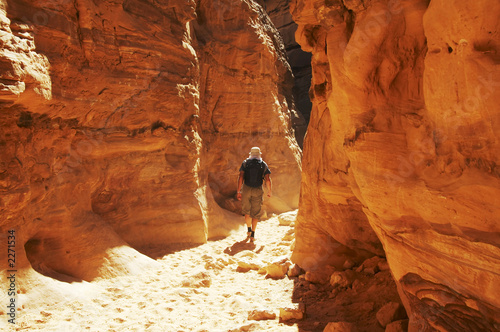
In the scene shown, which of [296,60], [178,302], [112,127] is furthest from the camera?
[296,60]

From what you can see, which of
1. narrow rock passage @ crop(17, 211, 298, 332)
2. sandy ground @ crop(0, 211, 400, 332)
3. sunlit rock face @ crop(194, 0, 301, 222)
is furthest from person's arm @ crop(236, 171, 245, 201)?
sandy ground @ crop(0, 211, 400, 332)

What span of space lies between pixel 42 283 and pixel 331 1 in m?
3.64

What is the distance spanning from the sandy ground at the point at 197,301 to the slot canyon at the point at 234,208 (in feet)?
0.06

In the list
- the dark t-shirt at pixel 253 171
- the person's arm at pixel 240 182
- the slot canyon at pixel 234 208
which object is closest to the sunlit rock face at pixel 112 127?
the slot canyon at pixel 234 208

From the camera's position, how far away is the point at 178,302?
3334mm

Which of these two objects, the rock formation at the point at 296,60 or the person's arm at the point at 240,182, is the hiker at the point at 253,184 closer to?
the person's arm at the point at 240,182

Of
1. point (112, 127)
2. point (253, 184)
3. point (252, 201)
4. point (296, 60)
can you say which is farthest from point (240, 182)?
point (296, 60)

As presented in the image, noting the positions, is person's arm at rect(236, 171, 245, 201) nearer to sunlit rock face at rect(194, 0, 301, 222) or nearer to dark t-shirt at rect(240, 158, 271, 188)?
dark t-shirt at rect(240, 158, 271, 188)

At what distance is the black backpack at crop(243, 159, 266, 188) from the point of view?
5820 mm

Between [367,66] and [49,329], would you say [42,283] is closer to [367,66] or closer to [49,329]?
[49,329]

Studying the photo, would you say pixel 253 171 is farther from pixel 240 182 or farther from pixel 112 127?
pixel 112 127

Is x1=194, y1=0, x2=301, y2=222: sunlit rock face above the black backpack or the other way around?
above

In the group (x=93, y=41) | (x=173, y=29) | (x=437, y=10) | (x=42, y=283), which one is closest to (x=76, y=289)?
(x=42, y=283)

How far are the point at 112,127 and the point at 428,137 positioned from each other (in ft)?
13.2
